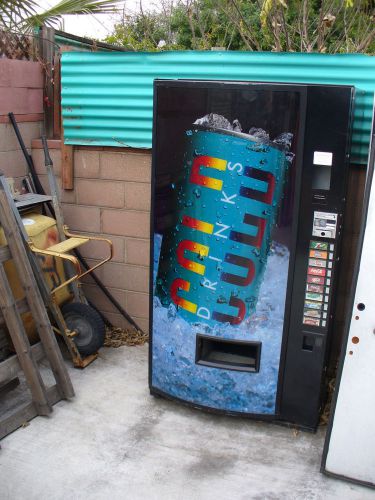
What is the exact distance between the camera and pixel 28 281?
3320 mm

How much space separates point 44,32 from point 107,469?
3169 millimetres

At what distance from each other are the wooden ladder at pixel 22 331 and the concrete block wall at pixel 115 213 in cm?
90

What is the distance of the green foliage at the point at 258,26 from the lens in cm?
470

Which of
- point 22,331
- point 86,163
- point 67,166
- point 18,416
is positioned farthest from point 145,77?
point 18,416

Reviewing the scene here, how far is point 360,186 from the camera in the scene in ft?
11.2

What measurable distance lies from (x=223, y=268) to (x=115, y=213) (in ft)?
4.55

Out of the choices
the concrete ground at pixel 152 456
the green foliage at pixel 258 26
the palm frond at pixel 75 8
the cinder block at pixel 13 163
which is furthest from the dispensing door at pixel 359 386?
the palm frond at pixel 75 8

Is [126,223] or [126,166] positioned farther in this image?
[126,223]

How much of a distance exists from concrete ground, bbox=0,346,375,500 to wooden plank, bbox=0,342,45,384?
33 cm

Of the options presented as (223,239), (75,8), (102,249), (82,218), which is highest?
(75,8)

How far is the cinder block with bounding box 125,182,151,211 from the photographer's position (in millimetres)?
4035

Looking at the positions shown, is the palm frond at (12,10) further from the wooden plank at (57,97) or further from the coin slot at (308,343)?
the coin slot at (308,343)

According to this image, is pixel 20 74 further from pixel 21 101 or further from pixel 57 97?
pixel 57 97

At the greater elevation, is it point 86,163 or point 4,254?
point 86,163
